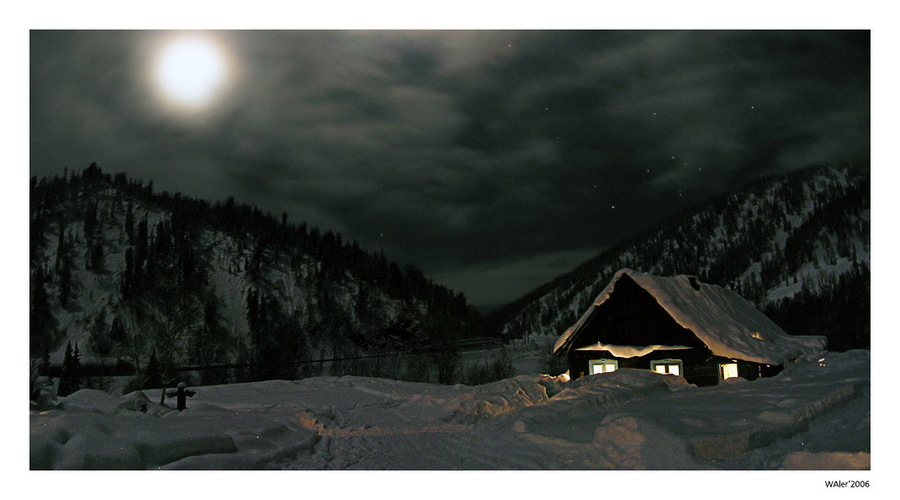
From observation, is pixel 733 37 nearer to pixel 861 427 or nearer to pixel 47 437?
pixel 861 427

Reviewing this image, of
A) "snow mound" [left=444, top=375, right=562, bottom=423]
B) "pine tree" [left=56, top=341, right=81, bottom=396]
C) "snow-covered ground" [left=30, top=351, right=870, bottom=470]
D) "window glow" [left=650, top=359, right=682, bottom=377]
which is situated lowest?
"pine tree" [left=56, top=341, right=81, bottom=396]

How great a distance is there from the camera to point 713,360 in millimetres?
19844

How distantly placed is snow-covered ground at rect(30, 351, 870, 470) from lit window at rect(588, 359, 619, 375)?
4.39 metres

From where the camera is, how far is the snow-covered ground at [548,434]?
7.83 metres

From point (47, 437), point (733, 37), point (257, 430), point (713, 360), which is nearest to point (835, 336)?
point (713, 360)

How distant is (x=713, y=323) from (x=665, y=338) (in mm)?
2032

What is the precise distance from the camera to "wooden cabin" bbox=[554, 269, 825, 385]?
19531 millimetres

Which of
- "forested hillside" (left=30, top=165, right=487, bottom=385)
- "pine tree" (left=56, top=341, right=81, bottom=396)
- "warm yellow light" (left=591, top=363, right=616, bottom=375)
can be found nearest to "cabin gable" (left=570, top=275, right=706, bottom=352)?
"warm yellow light" (left=591, top=363, right=616, bottom=375)

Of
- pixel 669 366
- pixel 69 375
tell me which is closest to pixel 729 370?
pixel 669 366

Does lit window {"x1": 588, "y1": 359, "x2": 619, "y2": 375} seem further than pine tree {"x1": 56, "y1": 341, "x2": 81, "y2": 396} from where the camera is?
No

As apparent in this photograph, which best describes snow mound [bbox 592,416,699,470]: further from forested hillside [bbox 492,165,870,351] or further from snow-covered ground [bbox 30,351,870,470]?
forested hillside [bbox 492,165,870,351]

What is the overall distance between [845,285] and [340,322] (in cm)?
5828

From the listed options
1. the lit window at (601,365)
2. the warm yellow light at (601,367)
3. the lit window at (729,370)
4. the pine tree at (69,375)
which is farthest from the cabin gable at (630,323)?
the pine tree at (69,375)

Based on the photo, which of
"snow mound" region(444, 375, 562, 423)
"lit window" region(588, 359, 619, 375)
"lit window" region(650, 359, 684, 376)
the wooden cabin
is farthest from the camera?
"lit window" region(588, 359, 619, 375)
